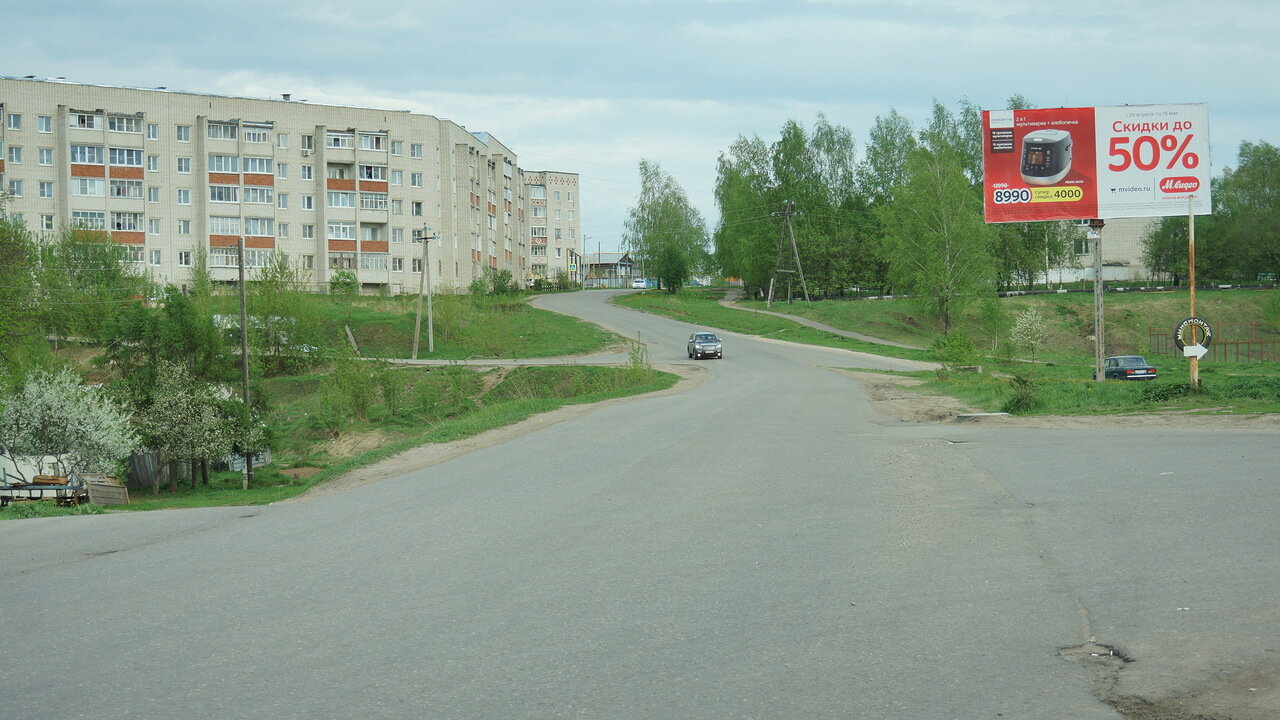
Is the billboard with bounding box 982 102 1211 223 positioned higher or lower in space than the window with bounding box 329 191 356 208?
lower

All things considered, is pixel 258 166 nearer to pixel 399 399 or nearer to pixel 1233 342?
pixel 399 399

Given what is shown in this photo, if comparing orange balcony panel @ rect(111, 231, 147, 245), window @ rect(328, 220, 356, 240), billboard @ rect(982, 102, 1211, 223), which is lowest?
billboard @ rect(982, 102, 1211, 223)

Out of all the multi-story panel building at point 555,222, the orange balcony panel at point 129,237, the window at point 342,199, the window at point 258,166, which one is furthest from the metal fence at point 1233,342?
the multi-story panel building at point 555,222

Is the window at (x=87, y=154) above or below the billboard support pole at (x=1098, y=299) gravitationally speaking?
above

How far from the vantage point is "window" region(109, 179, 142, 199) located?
8294cm

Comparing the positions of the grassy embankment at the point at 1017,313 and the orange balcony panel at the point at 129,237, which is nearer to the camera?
the grassy embankment at the point at 1017,313

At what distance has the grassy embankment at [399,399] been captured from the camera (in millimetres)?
28266

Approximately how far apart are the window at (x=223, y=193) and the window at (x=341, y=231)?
8003mm

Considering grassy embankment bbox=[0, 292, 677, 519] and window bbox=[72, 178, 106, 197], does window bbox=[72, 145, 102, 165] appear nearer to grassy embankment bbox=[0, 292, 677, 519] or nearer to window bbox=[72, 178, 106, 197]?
window bbox=[72, 178, 106, 197]

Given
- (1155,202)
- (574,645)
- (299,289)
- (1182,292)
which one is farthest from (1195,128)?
(1182,292)

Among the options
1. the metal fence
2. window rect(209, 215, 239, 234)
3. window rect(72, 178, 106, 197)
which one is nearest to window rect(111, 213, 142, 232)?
window rect(72, 178, 106, 197)

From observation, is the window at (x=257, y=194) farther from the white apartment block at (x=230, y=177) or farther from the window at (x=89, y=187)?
the window at (x=89, y=187)

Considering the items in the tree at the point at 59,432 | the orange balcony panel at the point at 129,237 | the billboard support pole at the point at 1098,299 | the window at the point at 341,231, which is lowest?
the tree at the point at 59,432

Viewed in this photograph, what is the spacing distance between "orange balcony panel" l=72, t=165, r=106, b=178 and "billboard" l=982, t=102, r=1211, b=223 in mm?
74133
